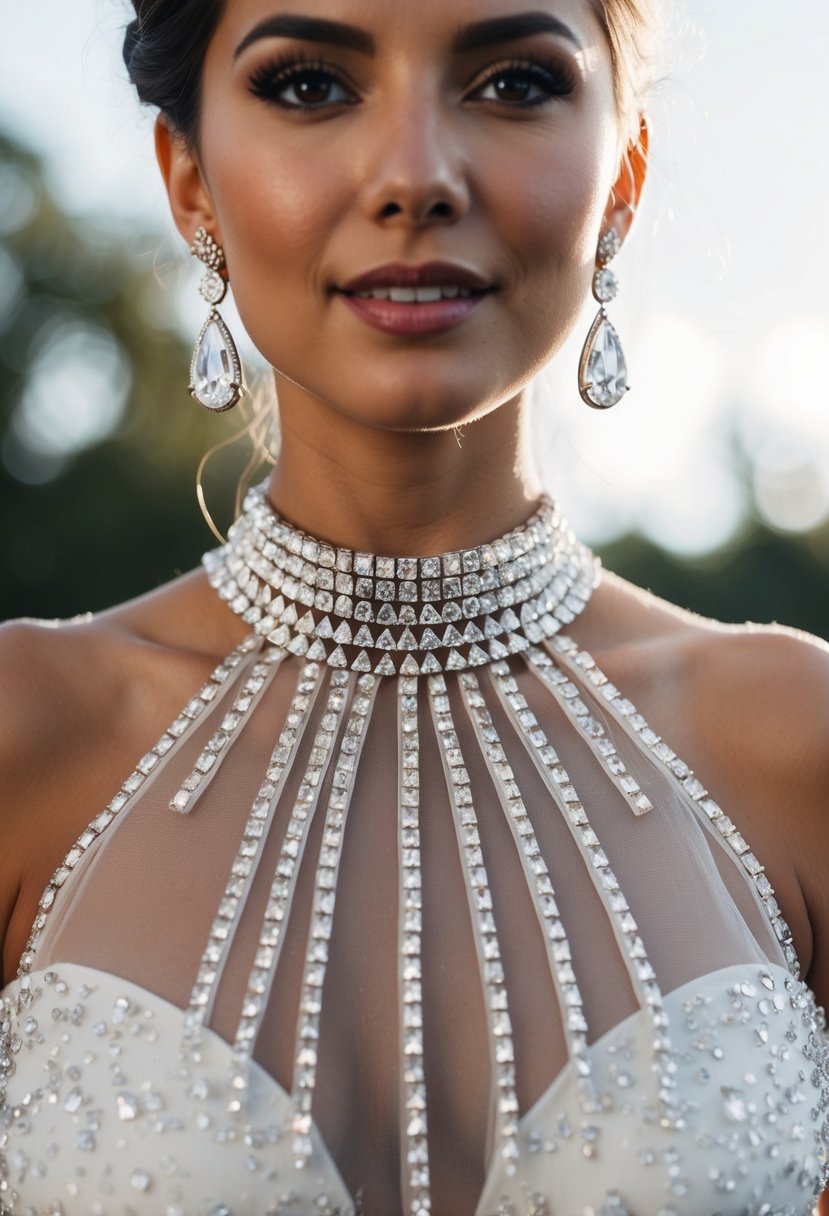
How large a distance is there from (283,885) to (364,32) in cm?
114

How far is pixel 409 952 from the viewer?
195 cm

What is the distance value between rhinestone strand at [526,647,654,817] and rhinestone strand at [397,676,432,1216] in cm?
21

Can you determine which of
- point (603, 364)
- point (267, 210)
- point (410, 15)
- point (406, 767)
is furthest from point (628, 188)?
point (406, 767)

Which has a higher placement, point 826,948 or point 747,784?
point 747,784

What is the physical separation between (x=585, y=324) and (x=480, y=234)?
0.49 meters

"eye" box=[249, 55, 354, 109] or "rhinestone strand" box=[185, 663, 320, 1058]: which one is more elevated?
"eye" box=[249, 55, 354, 109]

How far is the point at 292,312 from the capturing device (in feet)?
6.49

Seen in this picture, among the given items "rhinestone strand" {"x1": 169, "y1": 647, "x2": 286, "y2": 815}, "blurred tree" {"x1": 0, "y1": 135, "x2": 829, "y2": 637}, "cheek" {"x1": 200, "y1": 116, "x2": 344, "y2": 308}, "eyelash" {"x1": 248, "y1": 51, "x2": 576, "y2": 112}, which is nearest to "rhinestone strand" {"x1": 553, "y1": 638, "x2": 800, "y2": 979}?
"rhinestone strand" {"x1": 169, "y1": 647, "x2": 286, "y2": 815}

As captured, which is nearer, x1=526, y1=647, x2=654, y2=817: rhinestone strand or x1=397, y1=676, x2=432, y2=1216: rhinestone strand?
x1=397, y1=676, x2=432, y2=1216: rhinestone strand

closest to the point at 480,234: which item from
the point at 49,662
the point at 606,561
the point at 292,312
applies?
the point at 292,312

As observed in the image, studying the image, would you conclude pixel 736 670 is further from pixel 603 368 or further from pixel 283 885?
pixel 283 885

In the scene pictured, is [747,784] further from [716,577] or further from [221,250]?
[716,577]

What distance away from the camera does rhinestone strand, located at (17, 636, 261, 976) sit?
6.84ft

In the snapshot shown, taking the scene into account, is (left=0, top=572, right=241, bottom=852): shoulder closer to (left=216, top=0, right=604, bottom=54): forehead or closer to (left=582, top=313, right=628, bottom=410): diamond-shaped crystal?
(left=582, top=313, right=628, bottom=410): diamond-shaped crystal
